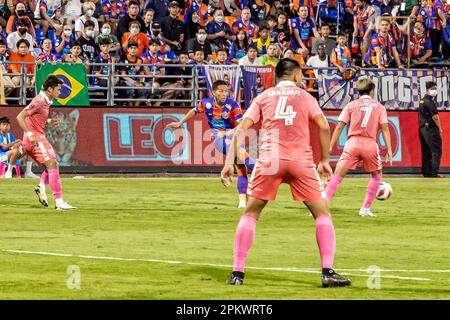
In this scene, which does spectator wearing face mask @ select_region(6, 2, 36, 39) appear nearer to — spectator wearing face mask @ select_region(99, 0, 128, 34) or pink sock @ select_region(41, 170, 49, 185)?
spectator wearing face mask @ select_region(99, 0, 128, 34)

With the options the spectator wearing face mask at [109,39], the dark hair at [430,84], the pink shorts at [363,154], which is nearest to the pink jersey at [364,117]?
the pink shorts at [363,154]

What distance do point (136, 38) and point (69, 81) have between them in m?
2.65

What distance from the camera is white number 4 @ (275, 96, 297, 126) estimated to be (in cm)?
1355

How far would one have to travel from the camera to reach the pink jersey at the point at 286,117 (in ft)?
44.5

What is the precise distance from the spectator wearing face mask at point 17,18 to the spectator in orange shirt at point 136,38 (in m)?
2.63

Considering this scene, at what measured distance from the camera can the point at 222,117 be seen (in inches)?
974

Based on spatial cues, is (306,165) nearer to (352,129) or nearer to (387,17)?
(352,129)

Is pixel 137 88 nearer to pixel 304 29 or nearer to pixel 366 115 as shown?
pixel 304 29

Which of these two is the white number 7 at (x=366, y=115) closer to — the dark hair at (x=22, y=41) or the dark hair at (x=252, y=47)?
the dark hair at (x=252, y=47)

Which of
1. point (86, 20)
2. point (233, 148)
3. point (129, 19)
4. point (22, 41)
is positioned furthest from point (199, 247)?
point (129, 19)

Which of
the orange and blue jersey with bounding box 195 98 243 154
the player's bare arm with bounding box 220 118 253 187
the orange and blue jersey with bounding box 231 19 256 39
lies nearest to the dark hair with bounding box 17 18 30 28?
the orange and blue jersey with bounding box 231 19 256 39

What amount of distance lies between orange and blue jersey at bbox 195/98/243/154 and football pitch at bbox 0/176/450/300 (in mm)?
1398
